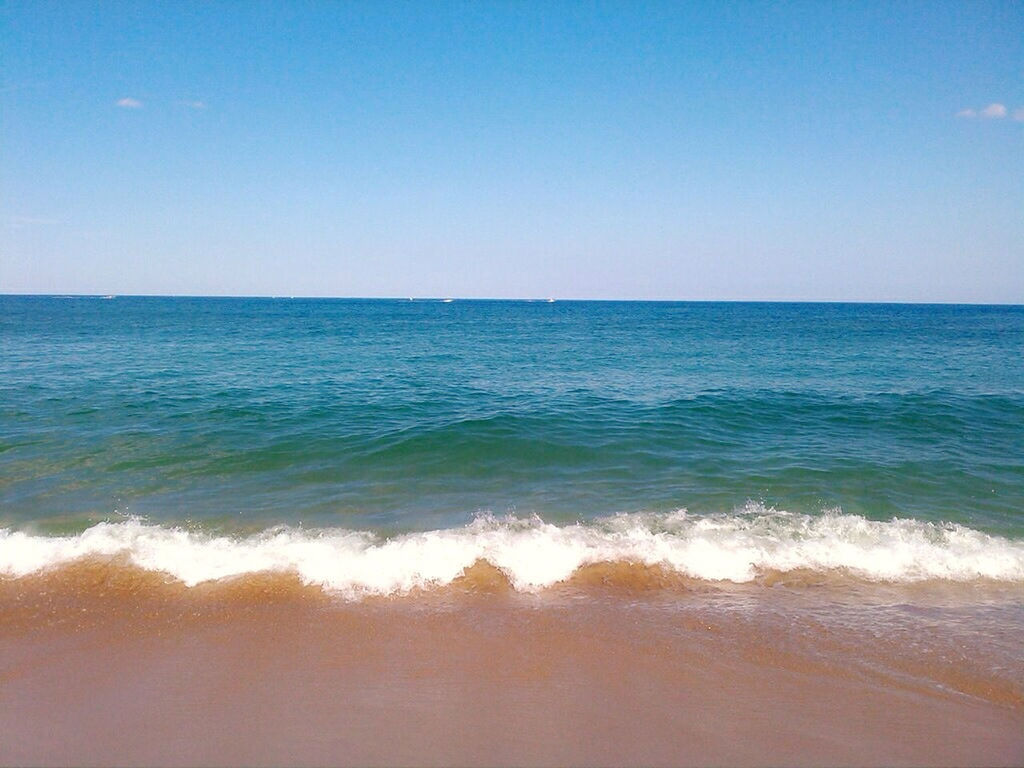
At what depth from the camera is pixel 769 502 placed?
11.8 metres

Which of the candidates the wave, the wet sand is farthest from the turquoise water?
the wet sand

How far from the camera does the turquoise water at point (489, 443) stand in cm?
1172

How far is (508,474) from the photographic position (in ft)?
45.6

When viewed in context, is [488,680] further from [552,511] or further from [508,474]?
[508,474]

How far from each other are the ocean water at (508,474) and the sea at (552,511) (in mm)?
82

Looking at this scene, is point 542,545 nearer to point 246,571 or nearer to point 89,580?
point 246,571

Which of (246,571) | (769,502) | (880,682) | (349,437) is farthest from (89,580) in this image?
(769,502)

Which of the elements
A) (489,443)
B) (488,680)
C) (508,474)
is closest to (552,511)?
(508,474)

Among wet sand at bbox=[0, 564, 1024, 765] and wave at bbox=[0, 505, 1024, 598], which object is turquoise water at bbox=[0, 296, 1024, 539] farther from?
wet sand at bbox=[0, 564, 1024, 765]

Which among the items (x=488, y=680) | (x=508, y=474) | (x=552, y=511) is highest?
(x=508, y=474)

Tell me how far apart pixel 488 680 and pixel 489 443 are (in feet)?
32.4

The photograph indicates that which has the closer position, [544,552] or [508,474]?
[544,552]

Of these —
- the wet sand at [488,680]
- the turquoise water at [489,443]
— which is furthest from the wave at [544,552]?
the turquoise water at [489,443]

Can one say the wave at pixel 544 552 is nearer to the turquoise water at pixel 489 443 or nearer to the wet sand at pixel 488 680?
the wet sand at pixel 488 680
